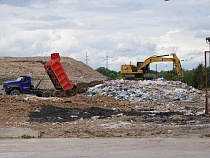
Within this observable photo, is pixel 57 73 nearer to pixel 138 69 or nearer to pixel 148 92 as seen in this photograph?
pixel 148 92

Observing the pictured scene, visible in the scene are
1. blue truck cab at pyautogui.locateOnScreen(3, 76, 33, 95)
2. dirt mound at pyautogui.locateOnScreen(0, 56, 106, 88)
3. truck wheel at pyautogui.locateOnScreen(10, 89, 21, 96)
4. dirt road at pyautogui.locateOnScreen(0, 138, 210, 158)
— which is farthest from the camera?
dirt mound at pyautogui.locateOnScreen(0, 56, 106, 88)

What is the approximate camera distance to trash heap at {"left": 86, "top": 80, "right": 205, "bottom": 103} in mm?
33550

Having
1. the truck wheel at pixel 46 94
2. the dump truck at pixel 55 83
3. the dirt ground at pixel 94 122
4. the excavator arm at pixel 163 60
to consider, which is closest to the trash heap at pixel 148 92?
the dump truck at pixel 55 83

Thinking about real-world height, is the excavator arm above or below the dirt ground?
above

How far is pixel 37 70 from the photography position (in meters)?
72.4

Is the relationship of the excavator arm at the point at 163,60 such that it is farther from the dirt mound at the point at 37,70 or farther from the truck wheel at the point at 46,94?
the truck wheel at the point at 46,94

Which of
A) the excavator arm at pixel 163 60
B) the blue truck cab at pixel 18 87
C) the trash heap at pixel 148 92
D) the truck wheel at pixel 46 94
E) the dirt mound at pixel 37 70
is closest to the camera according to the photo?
the trash heap at pixel 148 92

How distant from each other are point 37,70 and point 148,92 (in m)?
38.6

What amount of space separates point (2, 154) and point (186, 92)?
27120mm

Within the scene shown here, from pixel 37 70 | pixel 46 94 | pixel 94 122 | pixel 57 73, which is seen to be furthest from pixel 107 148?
pixel 37 70

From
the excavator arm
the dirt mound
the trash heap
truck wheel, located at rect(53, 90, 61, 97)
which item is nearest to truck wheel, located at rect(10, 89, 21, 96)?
truck wheel, located at rect(53, 90, 61, 97)

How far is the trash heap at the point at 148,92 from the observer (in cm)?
3355

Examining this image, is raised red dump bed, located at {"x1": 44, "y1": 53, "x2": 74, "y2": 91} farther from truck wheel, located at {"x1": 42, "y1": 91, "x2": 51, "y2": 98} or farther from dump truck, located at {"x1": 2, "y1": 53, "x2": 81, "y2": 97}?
truck wheel, located at {"x1": 42, "y1": 91, "x2": 51, "y2": 98}

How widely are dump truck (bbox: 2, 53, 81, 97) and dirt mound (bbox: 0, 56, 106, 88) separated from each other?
46.4 ft
